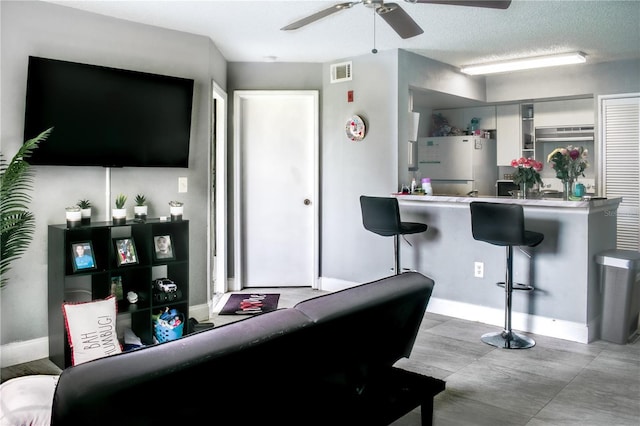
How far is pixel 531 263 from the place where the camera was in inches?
161

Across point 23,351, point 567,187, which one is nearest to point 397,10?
point 567,187

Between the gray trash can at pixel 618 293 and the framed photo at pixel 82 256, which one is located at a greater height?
the framed photo at pixel 82 256

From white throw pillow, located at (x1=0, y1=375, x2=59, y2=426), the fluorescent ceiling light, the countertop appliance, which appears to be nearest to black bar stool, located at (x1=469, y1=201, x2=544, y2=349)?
the fluorescent ceiling light

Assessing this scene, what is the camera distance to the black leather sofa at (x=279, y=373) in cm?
118

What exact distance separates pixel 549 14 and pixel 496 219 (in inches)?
64.7

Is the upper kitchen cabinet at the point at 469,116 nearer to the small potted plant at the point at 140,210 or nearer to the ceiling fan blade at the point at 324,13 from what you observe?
the ceiling fan blade at the point at 324,13

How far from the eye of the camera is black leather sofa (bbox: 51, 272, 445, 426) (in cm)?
118

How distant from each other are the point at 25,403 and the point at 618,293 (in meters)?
3.86

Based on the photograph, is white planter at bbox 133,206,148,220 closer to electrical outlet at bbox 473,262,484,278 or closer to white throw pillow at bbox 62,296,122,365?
white throw pillow at bbox 62,296,122,365

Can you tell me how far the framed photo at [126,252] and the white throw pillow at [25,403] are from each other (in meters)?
1.75

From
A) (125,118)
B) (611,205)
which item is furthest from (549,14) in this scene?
(125,118)

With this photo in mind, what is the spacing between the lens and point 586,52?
5207 mm

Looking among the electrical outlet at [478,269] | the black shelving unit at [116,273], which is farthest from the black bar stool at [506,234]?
the black shelving unit at [116,273]

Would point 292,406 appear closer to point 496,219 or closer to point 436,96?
point 496,219
